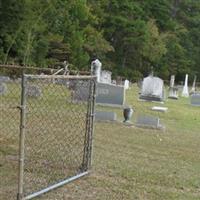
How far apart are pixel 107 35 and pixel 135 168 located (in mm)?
51899

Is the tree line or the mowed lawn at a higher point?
the tree line

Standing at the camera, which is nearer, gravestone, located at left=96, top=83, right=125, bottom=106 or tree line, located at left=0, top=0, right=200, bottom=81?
gravestone, located at left=96, top=83, right=125, bottom=106

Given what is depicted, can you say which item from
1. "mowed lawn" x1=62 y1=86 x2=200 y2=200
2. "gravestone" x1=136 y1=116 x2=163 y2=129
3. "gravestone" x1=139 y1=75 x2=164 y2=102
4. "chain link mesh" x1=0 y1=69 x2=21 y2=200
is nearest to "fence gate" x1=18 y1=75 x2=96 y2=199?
"chain link mesh" x1=0 y1=69 x2=21 y2=200

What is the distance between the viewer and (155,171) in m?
7.55

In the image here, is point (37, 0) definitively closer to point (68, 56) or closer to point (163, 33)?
point (68, 56)

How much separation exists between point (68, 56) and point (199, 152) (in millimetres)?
33450

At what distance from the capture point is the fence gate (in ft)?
18.8

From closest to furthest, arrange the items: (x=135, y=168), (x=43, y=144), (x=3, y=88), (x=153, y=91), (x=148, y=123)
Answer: (x=135, y=168) → (x=43, y=144) → (x=148, y=123) → (x=3, y=88) → (x=153, y=91)

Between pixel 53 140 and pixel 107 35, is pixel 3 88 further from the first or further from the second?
pixel 107 35

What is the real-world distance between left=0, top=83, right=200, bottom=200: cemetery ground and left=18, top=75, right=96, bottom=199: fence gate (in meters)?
0.19

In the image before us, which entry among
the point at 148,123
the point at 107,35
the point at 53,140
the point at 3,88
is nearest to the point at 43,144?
the point at 53,140

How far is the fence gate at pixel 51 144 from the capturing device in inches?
225

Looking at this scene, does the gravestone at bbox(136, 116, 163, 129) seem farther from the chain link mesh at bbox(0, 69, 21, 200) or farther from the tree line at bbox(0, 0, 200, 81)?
the tree line at bbox(0, 0, 200, 81)

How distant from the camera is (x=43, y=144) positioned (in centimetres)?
848
